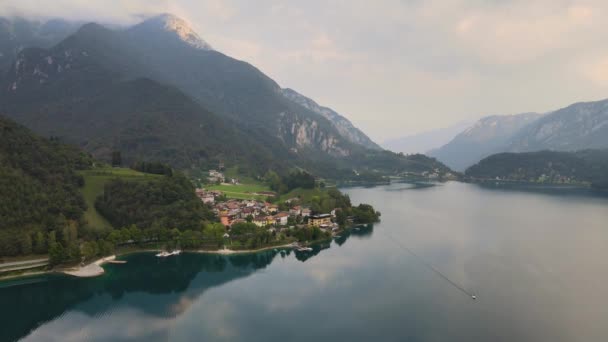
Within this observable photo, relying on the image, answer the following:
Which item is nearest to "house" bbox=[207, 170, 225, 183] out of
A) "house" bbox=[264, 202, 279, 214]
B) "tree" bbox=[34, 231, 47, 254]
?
"house" bbox=[264, 202, 279, 214]

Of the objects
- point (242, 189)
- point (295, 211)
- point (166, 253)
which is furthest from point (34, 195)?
point (242, 189)

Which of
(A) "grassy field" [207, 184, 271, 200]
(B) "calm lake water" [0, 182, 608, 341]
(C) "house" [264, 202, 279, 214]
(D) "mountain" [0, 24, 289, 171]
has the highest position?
(D) "mountain" [0, 24, 289, 171]

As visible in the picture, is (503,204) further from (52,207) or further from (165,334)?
(52,207)

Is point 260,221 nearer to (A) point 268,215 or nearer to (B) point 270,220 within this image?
(B) point 270,220

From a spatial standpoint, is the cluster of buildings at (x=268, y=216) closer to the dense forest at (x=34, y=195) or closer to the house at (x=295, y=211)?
the house at (x=295, y=211)

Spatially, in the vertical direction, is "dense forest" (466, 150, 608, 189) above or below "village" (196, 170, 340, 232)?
above

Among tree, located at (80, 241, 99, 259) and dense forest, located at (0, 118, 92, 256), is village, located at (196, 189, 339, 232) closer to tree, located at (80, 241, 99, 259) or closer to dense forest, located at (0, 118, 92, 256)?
tree, located at (80, 241, 99, 259)
